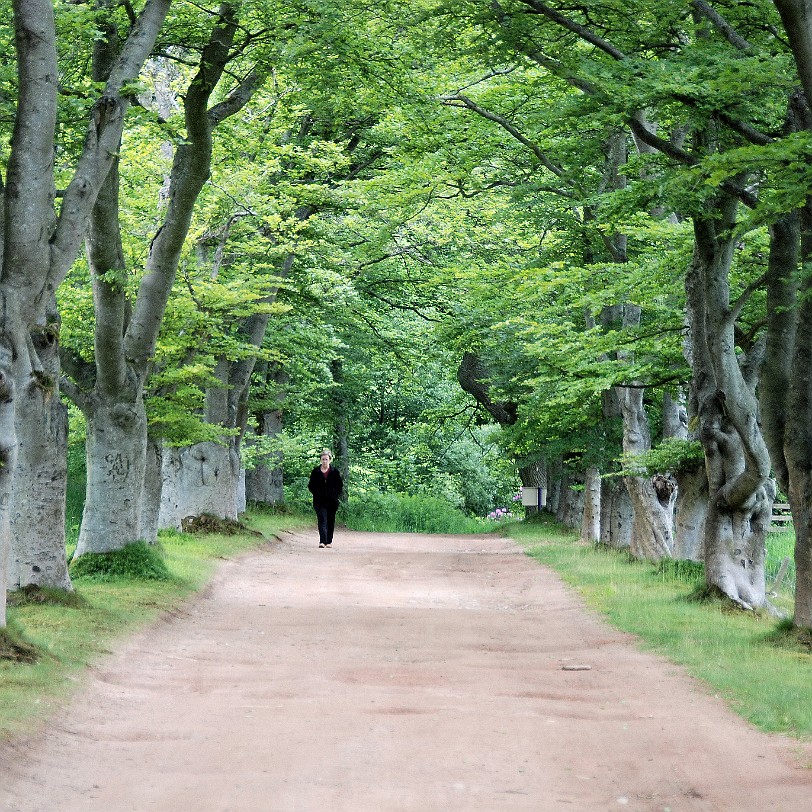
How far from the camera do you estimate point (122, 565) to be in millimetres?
15430

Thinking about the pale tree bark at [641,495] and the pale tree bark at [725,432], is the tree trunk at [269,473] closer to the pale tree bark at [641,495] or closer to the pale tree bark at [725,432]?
the pale tree bark at [641,495]

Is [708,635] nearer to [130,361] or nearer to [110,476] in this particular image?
[110,476]

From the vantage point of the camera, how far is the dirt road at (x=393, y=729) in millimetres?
6098

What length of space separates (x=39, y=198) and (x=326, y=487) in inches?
636

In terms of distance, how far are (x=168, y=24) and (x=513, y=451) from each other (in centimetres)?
1706

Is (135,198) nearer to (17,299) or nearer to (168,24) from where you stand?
(168,24)

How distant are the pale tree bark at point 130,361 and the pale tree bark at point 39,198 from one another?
2.76 m

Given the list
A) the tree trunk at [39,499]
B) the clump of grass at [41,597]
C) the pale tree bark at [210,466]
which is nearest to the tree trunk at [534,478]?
the pale tree bark at [210,466]

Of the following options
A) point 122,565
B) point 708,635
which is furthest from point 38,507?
point 708,635

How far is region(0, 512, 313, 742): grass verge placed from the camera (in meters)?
8.05

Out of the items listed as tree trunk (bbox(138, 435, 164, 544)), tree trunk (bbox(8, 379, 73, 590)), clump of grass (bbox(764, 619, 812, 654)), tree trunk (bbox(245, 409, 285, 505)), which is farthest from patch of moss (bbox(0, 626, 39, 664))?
tree trunk (bbox(245, 409, 285, 505))

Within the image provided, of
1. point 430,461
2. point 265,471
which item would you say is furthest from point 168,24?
point 430,461

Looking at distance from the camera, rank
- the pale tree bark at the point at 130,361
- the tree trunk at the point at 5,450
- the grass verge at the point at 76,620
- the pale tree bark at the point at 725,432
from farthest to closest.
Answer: the pale tree bark at the point at 130,361, the pale tree bark at the point at 725,432, the tree trunk at the point at 5,450, the grass verge at the point at 76,620

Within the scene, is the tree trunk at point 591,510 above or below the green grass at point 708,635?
above
